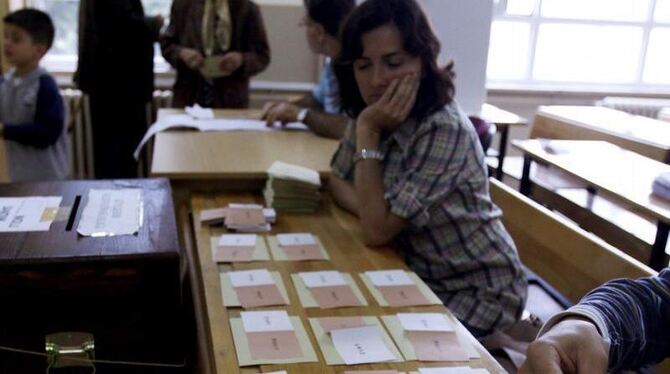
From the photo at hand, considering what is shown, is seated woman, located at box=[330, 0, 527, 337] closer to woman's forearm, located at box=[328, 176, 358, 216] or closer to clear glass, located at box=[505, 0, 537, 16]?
woman's forearm, located at box=[328, 176, 358, 216]

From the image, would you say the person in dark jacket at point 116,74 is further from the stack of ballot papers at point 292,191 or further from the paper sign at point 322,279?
the paper sign at point 322,279

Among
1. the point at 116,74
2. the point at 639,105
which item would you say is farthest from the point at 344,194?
the point at 116,74

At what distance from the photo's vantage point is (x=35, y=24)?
2.86 m

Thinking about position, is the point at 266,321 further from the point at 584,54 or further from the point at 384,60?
the point at 584,54

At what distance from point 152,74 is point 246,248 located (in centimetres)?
248

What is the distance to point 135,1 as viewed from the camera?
3.43m

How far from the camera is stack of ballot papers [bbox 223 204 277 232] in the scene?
1.52m

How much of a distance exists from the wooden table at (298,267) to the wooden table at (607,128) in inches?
39.4

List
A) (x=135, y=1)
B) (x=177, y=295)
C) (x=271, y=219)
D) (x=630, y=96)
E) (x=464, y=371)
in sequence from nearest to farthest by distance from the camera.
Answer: (x=464, y=371) → (x=177, y=295) → (x=271, y=219) → (x=630, y=96) → (x=135, y=1)

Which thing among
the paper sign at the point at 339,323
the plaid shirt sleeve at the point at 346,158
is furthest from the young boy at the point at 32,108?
the paper sign at the point at 339,323

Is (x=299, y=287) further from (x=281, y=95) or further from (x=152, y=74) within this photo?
(x=281, y=95)

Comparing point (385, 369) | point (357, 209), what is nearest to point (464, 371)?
point (385, 369)

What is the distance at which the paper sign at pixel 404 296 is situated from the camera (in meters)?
1.18

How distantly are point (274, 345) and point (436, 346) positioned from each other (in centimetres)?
25
